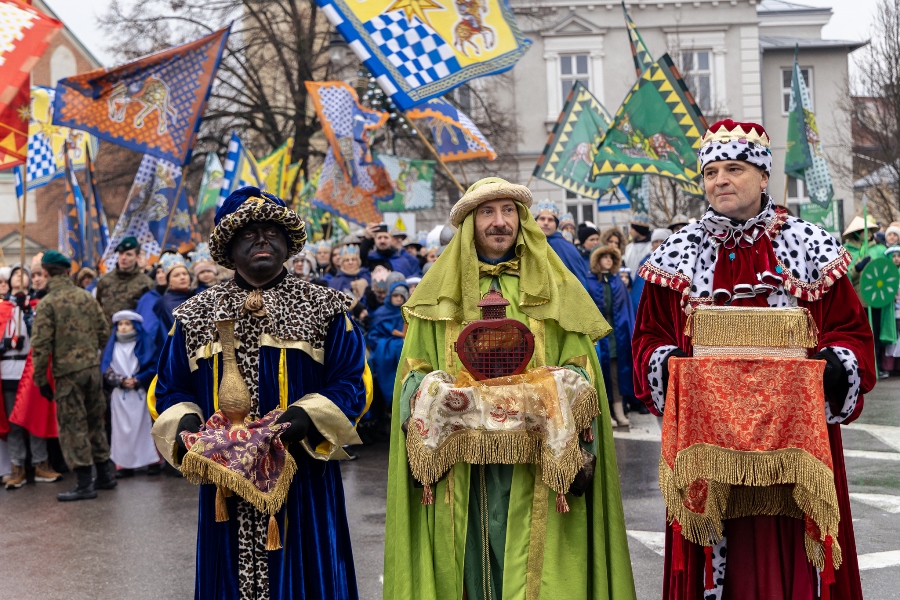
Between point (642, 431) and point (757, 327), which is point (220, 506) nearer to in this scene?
point (757, 327)

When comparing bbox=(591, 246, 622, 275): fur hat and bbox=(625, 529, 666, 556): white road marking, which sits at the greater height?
bbox=(591, 246, 622, 275): fur hat

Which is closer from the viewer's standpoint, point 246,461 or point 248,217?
point 246,461

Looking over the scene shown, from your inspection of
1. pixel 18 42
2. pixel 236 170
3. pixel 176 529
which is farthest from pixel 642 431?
pixel 236 170

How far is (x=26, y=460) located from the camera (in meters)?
10.9

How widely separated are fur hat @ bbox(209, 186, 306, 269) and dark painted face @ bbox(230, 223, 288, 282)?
3cm

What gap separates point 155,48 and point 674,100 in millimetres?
18314

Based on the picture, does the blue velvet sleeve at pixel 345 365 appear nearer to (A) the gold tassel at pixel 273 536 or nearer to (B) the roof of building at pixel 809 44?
(A) the gold tassel at pixel 273 536

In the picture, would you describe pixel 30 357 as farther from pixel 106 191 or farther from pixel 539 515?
pixel 106 191

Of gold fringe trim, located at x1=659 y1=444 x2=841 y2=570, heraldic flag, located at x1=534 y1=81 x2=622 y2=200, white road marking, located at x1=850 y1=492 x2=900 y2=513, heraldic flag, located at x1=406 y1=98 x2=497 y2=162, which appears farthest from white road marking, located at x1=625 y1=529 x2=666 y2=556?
heraldic flag, located at x1=534 y1=81 x2=622 y2=200

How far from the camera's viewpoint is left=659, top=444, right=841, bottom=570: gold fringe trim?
3.77m

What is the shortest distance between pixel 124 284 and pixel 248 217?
7154 millimetres

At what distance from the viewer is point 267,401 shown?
Answer: 4.47 m

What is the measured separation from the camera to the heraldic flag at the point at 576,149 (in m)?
15.9

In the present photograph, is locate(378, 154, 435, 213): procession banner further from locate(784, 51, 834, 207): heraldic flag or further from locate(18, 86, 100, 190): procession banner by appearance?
locate(784, 51, 834, 207): heraldic flag
